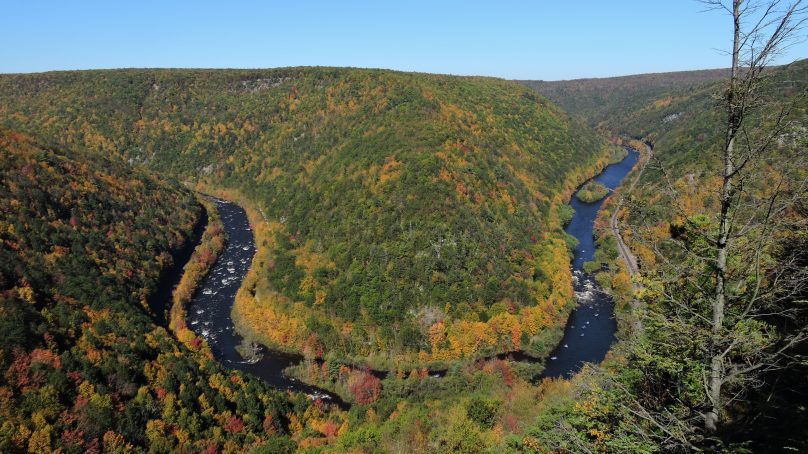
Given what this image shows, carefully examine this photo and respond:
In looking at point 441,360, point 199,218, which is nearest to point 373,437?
point 441,360

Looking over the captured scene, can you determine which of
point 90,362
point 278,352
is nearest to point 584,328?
Result: point 278,352

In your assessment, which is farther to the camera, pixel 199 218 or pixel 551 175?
pixel 551 175

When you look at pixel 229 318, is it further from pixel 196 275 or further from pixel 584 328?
pixel 584 328

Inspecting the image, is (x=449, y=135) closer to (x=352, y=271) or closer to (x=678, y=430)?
(x=352, y=271)

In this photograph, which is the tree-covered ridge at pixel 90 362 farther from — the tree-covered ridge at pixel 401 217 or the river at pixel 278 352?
the tree-covered ridge at pixel 401 217

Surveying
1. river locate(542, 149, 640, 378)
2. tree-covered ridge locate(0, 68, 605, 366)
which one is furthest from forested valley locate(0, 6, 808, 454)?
river locate(542, 149, 640, 378)

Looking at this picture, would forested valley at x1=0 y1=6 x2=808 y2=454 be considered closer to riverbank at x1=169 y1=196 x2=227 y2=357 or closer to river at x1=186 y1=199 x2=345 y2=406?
riverbank at x1=169 y1=196 x2=227 y2=357
